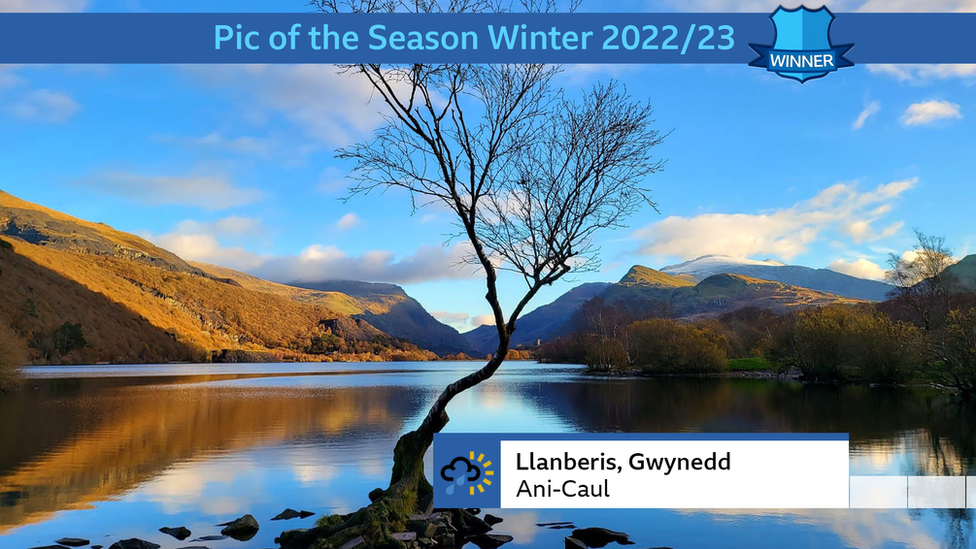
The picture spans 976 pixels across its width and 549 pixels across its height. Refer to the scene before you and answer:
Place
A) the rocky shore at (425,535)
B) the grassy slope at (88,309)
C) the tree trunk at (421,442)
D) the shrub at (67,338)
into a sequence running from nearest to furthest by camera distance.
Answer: the rocky shore at (425,535) < the tree trunk at (421,442) < the grassy slope at (88,309) < the shrub at (67,338)

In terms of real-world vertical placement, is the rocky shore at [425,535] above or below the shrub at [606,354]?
below

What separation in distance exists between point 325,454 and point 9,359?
41.4 m

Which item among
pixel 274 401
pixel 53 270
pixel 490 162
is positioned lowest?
pixel 274 401

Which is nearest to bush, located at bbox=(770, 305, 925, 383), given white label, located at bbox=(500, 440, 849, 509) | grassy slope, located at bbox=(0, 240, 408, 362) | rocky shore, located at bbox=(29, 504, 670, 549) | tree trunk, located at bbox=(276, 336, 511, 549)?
white label, located at bbox=(500, 440, 849, 509)

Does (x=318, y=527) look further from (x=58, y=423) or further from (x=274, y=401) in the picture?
(x=274, y=401)

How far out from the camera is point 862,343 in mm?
65125

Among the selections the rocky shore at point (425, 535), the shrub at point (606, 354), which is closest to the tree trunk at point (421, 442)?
the rocky shore at point (425, 535)

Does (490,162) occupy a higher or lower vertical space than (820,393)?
higher

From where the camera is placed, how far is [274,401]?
163ft

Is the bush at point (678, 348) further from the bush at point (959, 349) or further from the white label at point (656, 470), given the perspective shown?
the white label at point (656, 470)

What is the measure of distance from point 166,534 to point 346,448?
1222 cm

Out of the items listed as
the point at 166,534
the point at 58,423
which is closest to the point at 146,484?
the point at 166,534

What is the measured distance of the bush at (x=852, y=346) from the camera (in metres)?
61.1
